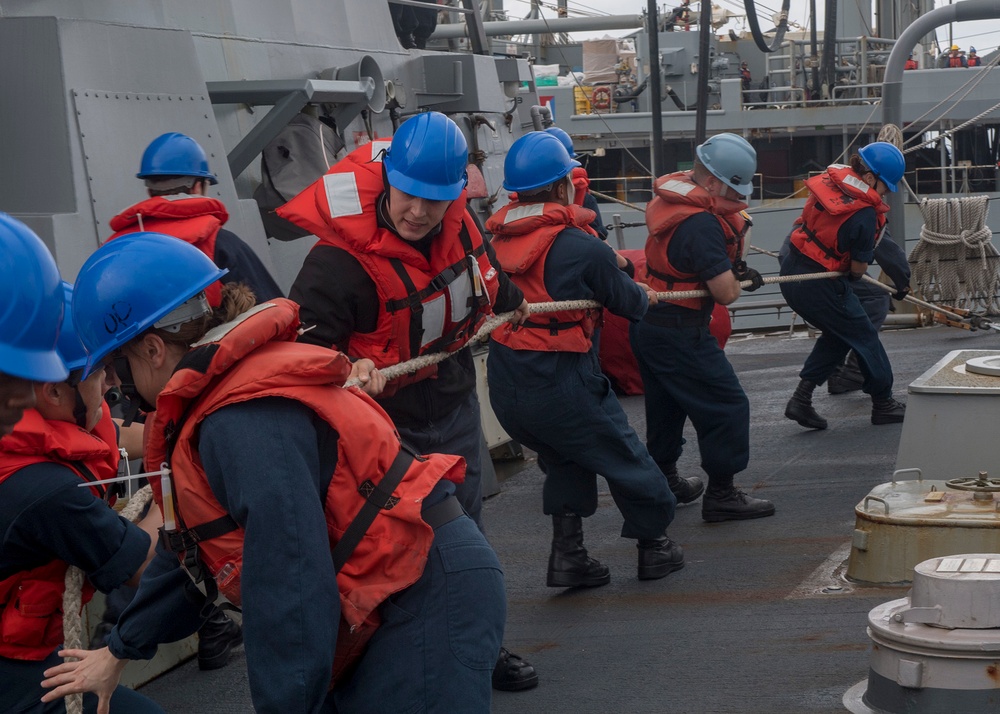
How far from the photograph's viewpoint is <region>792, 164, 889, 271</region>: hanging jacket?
7.02 metres

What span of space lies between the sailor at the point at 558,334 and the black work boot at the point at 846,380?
4277 millimetres

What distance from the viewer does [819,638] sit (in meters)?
3.89

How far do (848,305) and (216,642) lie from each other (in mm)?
4535

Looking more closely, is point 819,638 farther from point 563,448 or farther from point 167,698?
point 167,698

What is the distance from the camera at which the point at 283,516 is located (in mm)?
1905

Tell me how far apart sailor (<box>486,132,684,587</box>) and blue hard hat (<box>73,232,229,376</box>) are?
2467mm

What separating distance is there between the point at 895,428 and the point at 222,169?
176 inches

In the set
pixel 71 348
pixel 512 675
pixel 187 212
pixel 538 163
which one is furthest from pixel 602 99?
pixel 71 348

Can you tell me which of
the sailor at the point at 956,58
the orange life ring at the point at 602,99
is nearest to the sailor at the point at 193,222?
the orange life ring at the point at 602,99

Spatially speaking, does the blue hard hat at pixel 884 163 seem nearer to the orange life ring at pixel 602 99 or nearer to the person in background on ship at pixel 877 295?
the person in background on ship at pixel 877 295

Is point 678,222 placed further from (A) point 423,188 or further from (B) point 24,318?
(B) point 24,318

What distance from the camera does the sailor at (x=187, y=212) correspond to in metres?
3.95

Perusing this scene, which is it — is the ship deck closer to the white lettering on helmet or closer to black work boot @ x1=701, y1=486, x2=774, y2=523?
black work boot @ x1=701, y1=486, x2=774, y2=523

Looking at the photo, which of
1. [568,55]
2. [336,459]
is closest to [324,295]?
[336,459]
